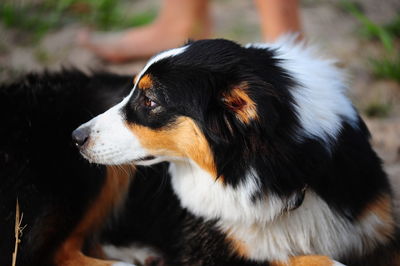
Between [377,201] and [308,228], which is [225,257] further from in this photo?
[377,201]

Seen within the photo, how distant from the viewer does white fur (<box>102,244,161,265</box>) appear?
3049 millimetres

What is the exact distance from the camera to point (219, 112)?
2355 millimetres

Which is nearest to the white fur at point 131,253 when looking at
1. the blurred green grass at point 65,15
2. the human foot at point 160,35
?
the human foot at point 160,35

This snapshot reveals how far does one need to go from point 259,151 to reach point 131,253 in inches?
45.6

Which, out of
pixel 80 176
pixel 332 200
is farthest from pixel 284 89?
pixel 80 176

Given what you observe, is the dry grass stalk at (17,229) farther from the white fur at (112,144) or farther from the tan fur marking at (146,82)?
the tan fur marking at (146,82)

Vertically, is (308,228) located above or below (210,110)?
below

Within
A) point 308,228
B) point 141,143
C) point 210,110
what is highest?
point 210,110

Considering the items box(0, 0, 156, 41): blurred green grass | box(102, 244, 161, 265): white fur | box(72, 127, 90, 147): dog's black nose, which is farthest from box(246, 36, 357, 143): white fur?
box(0, 0, 156, 41): blurred green grass

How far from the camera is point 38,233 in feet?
8.82

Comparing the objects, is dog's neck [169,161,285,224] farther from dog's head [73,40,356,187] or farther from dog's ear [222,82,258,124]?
dog's ear [222,82,258,124]

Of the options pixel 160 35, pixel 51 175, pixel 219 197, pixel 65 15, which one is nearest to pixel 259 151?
pixel 219 197

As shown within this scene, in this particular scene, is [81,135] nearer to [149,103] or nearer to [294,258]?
[149,103]

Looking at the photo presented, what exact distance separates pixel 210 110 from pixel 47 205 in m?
0.96
